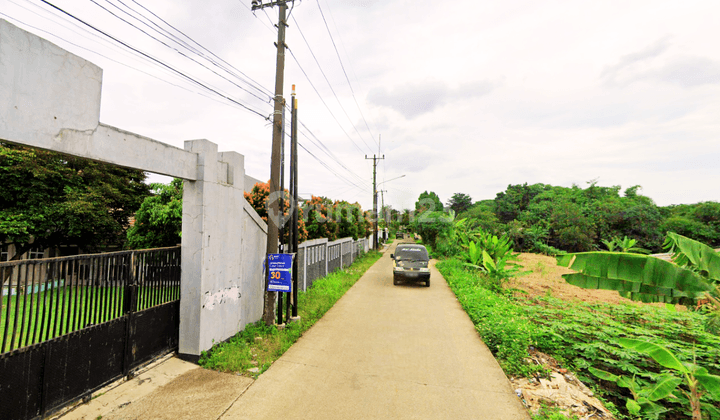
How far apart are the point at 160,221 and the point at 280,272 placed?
428 centimetres

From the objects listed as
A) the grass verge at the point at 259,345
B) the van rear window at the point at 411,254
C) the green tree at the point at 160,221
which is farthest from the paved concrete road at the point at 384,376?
the green tree at the point at 160,221

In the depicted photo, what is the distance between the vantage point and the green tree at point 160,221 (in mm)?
8328

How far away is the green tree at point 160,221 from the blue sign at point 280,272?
10.4 feet

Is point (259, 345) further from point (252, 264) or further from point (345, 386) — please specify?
point (345, 386)

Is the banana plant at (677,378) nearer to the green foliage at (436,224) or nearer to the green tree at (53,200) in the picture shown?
the green tree at (53,200)

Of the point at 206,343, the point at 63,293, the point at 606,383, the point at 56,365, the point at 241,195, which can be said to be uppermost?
the point at 241,195

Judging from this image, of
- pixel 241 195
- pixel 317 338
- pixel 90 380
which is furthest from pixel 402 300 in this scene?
pixel 90 380

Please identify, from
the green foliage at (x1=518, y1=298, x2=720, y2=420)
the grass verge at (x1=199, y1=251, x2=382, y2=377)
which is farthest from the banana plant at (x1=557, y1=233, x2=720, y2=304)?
the grass verge at (x1=199, y1=251, x2=382, y2=377)

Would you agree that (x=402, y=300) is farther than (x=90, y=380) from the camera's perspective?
Yes

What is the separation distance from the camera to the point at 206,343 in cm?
534

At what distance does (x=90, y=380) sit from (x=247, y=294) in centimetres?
292

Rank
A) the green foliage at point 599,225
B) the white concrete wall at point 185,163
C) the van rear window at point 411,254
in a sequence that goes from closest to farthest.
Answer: the white concrete wall at point 185,163 < the van rear window at point 411,254 < the green foliage at point 599,225

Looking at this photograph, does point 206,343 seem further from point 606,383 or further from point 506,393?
point 606,383

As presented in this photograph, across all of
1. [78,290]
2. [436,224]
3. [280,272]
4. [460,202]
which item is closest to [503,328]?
[280,272]
